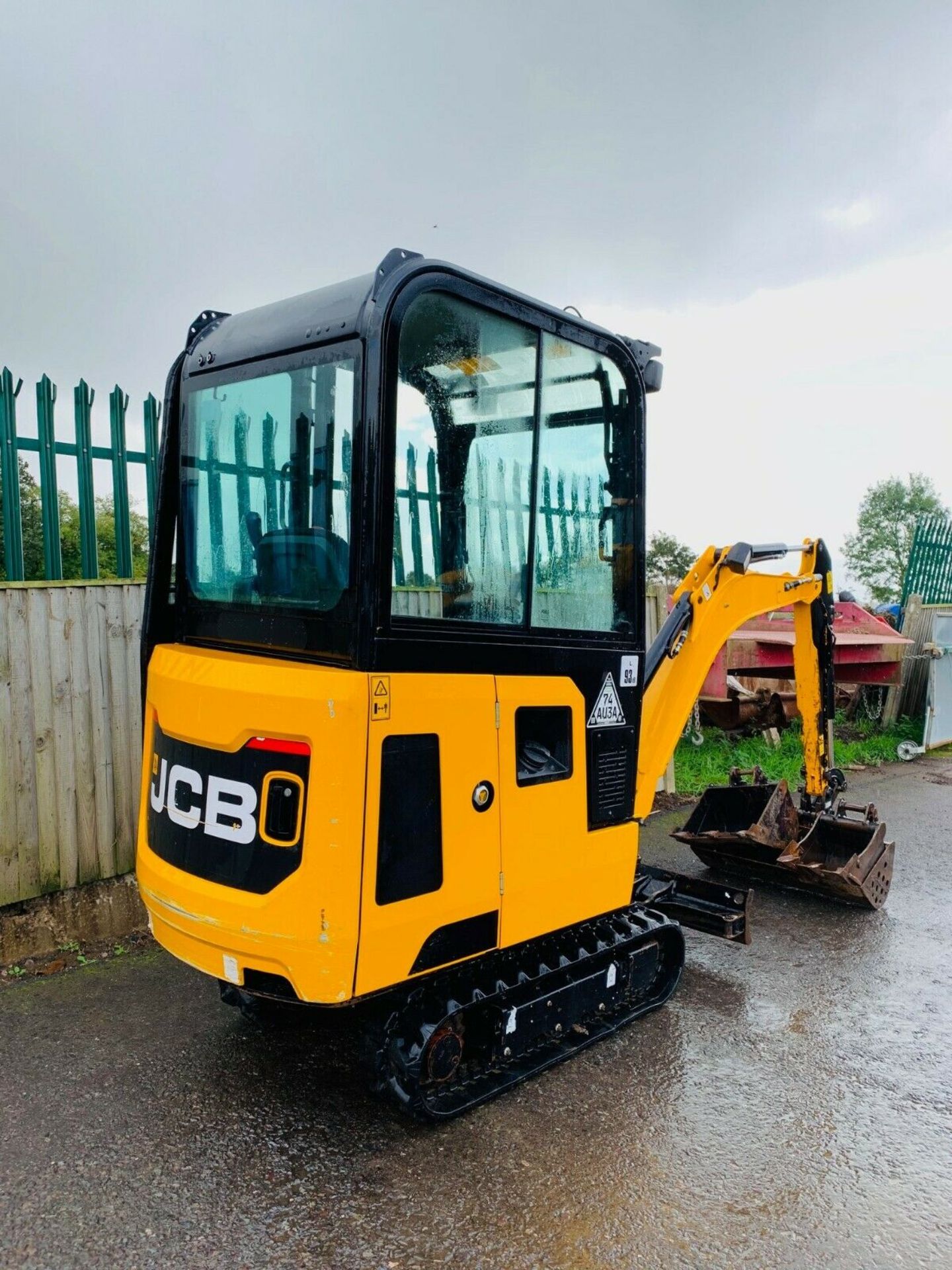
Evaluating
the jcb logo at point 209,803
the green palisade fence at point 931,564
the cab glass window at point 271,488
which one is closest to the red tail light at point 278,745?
the jcb logo at point 209,803

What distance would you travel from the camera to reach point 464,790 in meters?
2.79

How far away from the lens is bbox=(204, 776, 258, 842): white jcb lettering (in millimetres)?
2607

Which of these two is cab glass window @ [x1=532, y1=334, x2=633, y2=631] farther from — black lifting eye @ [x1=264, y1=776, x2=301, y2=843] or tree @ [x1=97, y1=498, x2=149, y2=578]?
tree @ [x1=97, y1=498, x2=149, y2=578]

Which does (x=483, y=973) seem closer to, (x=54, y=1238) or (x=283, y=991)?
(x=283, y=991)

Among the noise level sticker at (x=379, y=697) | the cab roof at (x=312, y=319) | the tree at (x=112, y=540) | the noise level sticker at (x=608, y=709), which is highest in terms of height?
the cab roof at (x=312, y=319)

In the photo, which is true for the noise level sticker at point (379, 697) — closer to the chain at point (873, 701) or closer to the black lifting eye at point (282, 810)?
the black lifting eye at point (282, 810)

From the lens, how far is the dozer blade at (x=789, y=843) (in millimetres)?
4949

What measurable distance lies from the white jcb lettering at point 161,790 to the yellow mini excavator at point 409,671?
0.01 meters

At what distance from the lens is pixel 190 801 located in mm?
2803

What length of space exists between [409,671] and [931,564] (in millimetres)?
10821

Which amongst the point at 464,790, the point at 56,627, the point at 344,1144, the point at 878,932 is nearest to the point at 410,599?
the point at 464,790

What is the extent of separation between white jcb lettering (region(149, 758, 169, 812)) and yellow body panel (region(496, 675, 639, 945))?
1080mm

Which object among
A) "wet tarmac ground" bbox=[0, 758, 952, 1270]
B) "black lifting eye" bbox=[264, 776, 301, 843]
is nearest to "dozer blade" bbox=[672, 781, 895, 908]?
"wet tarmac ground" bbox=[0, 758, 952, 1270]

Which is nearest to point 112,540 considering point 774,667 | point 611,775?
point 611,775
